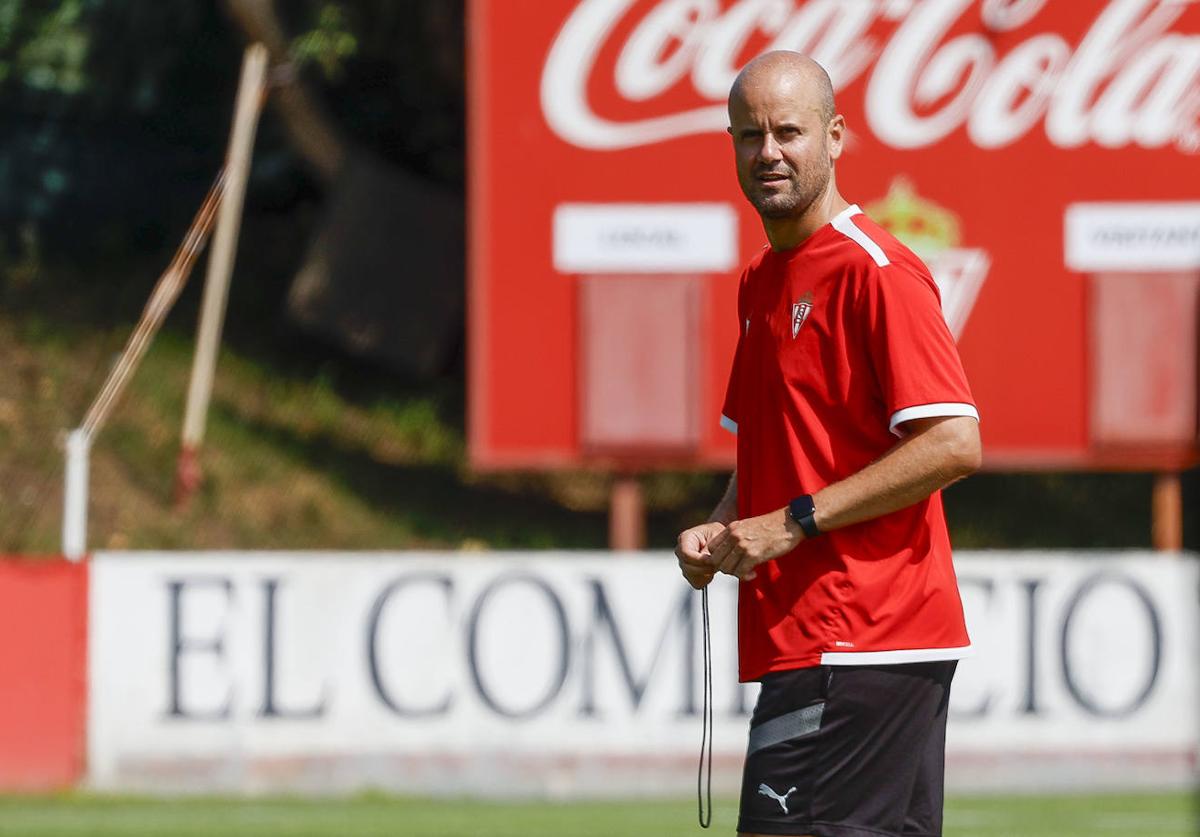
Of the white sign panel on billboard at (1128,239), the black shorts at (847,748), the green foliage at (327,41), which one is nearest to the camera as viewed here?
the black shorts at (847,748)

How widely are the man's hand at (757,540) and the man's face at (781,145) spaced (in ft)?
1.66

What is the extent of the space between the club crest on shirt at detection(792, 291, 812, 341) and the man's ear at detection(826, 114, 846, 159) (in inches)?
9.4

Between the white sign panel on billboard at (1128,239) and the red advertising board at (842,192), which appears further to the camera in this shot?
the white sign panel on billboard at (1128,239)

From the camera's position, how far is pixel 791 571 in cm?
359

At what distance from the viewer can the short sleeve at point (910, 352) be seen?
11.3ft

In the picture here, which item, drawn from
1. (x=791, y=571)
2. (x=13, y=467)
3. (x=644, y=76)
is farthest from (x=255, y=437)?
(x=791, y=571)

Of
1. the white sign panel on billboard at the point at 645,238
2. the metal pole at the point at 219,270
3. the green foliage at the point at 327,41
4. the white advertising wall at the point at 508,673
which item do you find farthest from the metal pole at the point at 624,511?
the green foliage at the point at 327,41

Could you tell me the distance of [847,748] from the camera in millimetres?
3578

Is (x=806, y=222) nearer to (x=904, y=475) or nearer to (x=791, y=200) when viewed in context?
(x=791, y=200)

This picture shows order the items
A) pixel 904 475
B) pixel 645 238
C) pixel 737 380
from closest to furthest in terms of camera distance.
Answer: pixel 904 475
pixel 737 380
pixel 645 238

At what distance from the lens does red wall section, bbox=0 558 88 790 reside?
10.8 m

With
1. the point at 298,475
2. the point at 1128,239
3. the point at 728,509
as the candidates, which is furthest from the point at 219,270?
the point at 728,509

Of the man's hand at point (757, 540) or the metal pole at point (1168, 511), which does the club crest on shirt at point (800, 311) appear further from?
the metal pole at point (1168, 511)

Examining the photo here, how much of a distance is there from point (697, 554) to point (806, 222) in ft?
1.90
